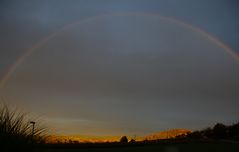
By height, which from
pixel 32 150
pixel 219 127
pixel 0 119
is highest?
pixel 219 127

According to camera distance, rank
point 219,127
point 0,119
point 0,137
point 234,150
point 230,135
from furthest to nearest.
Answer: point 219,127 < point 230,135 < point 234,150 < point 0,119 < point 0,137

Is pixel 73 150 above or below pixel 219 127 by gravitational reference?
below

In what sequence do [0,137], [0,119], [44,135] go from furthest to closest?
[44,135]
[0,119]
[0,137]

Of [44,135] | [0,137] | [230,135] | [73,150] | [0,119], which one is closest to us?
[0,137]

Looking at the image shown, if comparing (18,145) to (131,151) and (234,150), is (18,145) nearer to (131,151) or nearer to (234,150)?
(131,151)

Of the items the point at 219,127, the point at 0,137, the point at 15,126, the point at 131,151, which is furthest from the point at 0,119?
the point at 219,127

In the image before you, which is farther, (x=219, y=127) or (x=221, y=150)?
(x=219, y=127)

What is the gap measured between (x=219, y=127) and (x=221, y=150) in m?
39.5

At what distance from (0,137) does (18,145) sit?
0.47 m

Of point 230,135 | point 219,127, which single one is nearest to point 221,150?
point 230,135

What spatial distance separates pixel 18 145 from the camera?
36.6 feet

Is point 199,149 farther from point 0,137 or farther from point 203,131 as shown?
point 203,131

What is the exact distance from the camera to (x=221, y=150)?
27.1 m

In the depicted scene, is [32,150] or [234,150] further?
[234,150]
